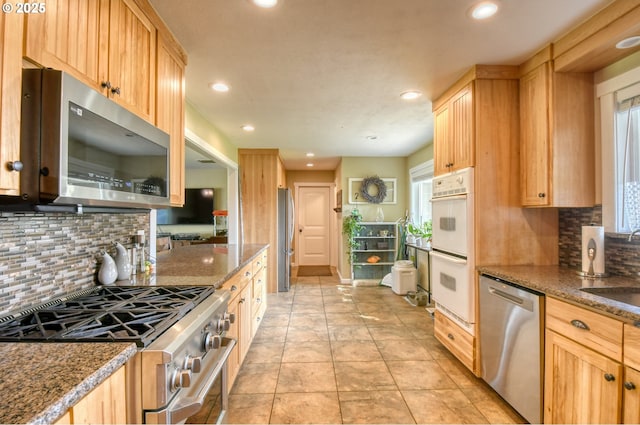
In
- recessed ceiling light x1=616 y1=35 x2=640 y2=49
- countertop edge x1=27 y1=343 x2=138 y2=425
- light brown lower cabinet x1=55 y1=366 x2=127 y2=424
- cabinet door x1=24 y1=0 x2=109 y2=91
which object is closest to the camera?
countertop edge x1=27 y1=343 x2=138 y2=425

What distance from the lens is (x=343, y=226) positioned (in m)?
5.50

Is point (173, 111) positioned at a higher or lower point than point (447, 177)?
higher

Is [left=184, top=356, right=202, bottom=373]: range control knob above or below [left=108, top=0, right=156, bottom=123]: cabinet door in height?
below

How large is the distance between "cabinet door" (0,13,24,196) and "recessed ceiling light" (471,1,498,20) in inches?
74.3

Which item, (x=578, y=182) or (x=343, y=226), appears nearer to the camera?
(x=578, y=182)

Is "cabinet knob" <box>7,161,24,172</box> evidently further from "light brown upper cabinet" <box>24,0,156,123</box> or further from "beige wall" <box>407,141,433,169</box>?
"beige wall" <box>407,141,433,169</box>

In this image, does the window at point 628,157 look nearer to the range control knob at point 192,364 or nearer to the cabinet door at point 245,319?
the range control knob at point 192,364

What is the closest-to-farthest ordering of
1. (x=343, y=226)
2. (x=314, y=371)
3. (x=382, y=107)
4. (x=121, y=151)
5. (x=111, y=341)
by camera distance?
(x=111, y=341)
(x=121, y=151)
(x=314, y=371)
(x=382, y=107)
(x=343, y=226)

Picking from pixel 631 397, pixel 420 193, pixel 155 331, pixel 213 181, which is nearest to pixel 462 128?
pixel 631 397

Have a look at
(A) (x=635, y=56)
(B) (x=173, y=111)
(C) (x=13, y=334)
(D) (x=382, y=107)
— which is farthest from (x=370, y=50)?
(C) (x=13, y=334)

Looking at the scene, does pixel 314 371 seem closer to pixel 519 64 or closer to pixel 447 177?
pixel 447 177

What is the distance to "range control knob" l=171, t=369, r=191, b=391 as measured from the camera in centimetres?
99

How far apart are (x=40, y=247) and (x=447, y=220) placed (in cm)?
257

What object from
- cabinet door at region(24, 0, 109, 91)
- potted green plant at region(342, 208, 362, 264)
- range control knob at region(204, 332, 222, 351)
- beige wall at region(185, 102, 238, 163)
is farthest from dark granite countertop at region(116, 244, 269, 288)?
potted green plant at region(342, 208, 362, 264)
